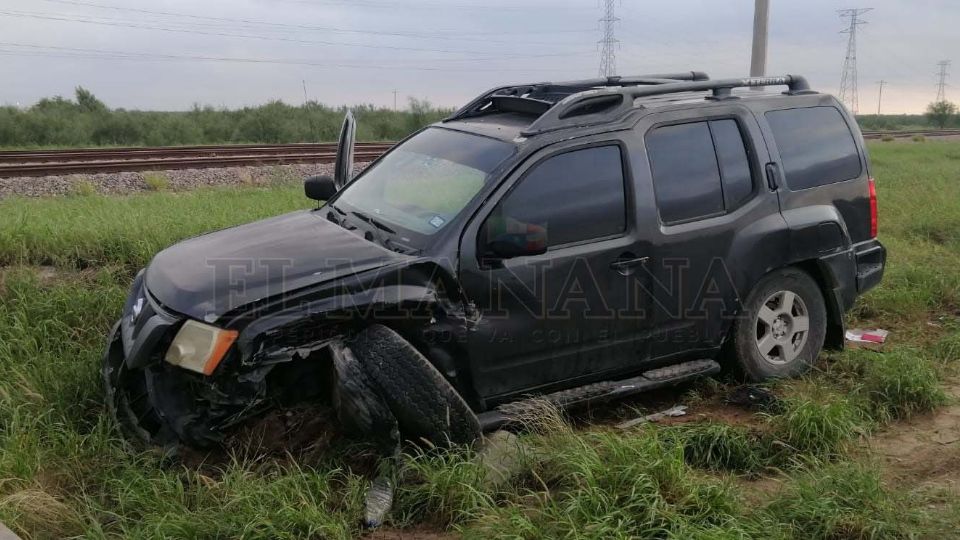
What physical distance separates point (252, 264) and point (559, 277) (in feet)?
5.03

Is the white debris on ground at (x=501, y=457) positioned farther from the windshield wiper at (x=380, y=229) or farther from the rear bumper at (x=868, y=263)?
the rear bumper at (x=868, y=263)

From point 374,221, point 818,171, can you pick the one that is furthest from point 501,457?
point 818,171

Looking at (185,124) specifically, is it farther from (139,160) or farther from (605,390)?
(605,390)

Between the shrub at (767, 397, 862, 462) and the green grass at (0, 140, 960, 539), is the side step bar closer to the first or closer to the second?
the green grass at (0, 140, 960, 539)

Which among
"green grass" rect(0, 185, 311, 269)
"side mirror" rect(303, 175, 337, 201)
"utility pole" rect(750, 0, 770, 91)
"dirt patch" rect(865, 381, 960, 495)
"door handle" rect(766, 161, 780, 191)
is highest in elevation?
"utility pole" rect(750, 0, 770, 91)

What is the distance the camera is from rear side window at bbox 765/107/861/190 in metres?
4.72

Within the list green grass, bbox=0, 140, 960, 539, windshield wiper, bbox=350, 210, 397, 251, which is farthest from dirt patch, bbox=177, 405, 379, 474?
windshield wiper, bbox=350, 210, 397, 251

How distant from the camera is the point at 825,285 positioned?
490 centimetres

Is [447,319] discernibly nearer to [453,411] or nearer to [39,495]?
[453,411]

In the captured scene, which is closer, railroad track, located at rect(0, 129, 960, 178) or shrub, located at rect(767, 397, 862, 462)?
shrub, located at rect(767, 397, 862, 462)

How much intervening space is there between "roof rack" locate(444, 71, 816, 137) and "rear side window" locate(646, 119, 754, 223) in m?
0.25

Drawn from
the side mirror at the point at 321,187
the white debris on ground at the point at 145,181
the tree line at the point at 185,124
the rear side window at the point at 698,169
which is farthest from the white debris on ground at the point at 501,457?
the tree line at the point at 185,124

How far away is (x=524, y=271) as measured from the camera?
3.78 metres

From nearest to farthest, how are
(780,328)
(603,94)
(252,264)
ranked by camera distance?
Answer: 1. (252,264)
2. (603,94)
3. (780,328)
